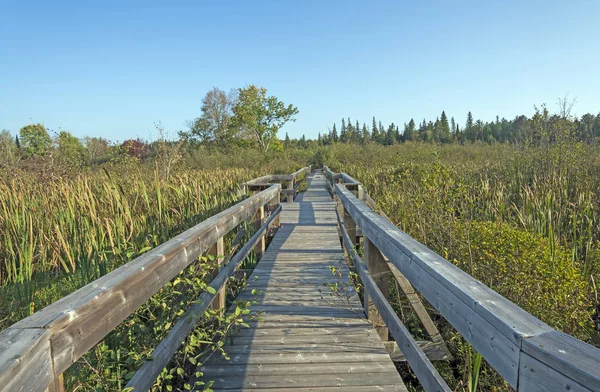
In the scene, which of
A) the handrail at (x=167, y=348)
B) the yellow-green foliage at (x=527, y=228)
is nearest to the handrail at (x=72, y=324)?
the handrail at (x=167, y=348)

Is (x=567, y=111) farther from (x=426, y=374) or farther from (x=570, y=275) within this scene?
(x=426, y=374)

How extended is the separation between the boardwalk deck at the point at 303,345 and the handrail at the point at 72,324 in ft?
3.30

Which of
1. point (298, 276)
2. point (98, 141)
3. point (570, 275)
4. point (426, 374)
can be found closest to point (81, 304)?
point (426, 374)

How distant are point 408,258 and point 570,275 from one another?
1.48 meters

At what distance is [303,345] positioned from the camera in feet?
8.77

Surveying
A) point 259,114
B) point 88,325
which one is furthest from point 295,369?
point 259,114

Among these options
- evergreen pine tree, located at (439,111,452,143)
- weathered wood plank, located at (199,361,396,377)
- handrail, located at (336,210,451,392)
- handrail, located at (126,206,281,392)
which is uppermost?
evergreen pine tree, located at (439,111,452,143)

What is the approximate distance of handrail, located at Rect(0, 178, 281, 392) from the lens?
0.83 m

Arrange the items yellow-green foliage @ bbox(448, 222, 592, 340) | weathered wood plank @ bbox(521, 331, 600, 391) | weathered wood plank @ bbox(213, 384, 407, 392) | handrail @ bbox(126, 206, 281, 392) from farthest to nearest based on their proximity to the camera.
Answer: yellow-green foliage @ bbox(448, 222, 592, 340) < weathered wood plank @ bbox(213, 384, 407, 392) < handrail @ bbox(126, 206, 281, 392) < weathered wood plank @ bbox(521, 331, 600, 391)

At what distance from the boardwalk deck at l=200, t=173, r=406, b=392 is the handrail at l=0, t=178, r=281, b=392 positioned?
101 centimetres

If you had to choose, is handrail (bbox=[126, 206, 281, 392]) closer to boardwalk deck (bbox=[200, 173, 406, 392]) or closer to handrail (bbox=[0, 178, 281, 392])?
handrail (bbox=[0, 178, 281, 392])

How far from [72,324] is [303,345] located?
1.94 metres

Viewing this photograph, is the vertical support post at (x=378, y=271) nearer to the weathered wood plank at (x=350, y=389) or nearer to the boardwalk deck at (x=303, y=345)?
the boardwalk deck at (x=303, y=345)

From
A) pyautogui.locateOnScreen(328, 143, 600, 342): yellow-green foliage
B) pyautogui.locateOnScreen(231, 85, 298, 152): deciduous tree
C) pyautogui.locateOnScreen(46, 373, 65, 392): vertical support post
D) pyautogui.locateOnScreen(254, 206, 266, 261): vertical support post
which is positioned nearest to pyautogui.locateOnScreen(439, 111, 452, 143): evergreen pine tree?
pyautogui.locateOnScreen(231, 85, 298, 152): deciduous tree
